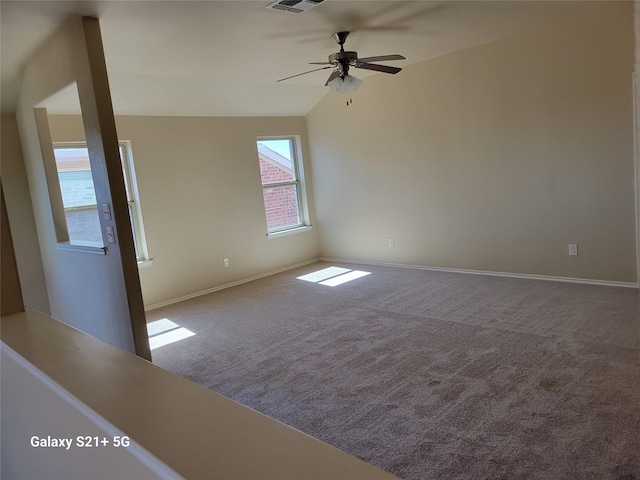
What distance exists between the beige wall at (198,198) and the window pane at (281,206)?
21 cm

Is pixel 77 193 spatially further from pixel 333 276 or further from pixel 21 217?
pixel 333 276

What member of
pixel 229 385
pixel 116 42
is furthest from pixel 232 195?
pixel 229 385

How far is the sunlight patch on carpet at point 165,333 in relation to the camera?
13.7 ft

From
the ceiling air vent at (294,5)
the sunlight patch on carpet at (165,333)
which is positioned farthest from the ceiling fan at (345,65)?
the sunlight patch on carpet at (165,333)

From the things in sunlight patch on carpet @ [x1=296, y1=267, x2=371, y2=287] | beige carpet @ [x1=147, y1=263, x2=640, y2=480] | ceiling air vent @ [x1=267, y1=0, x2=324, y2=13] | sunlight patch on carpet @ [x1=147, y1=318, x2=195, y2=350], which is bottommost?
beige carpet @ [x1=147, y1=263, x2=640, y2=480]

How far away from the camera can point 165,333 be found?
174 inches

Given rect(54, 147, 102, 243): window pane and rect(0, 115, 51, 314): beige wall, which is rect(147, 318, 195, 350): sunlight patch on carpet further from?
rect(0, 115, 51, 314): beige wall

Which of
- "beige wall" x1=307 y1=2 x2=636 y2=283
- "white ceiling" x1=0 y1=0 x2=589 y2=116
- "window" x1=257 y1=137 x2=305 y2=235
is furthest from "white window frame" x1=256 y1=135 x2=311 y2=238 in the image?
"white ceiling" x1=0 y1=0 x2=589 y2=116

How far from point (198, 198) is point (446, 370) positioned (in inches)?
153

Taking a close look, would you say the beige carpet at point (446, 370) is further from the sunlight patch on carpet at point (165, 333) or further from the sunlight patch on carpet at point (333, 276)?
the sunlight patch on carpet at point (333, 276)

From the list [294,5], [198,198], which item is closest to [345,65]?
[294,5]

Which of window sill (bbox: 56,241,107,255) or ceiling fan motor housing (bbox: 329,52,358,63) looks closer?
window sill (bbox: 56,241,107,255)

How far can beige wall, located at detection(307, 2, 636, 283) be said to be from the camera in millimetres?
4254

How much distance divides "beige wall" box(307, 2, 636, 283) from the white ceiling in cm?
34
